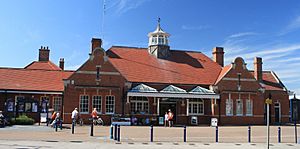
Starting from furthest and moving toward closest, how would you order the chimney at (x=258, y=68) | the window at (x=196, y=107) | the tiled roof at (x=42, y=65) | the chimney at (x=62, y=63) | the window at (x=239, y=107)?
the chimney at (x=62, y=63) → the tiled roof at (x=42, y=65) → the chimney at (x=258, y=68) → the window at (x=239, y=107) → the window at (x=196, y=107)

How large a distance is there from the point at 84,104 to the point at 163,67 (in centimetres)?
993

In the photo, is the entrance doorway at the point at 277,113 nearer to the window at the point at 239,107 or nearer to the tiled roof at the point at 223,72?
the window at the point at 239,107

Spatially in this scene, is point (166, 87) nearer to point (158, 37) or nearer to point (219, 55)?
point (158, 37)

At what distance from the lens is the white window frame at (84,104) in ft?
105

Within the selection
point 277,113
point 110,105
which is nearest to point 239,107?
point 277,113

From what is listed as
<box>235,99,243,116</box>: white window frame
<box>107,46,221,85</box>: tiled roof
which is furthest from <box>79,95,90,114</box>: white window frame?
<box>235,99,243,116</box>: white window frame

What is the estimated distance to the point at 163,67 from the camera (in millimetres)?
37250

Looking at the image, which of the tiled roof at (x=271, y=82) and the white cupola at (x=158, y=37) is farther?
the tiled roof at (x=271, y=82)

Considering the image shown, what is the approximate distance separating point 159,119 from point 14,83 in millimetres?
14533

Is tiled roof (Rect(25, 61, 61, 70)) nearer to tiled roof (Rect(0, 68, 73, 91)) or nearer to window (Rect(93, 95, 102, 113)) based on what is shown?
tiled roof (Rect(0, 68, 73, 91))

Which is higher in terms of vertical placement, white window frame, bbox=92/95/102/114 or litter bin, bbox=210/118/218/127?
white window frame, bbox=92/95/102/114

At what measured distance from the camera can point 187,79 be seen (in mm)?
36031

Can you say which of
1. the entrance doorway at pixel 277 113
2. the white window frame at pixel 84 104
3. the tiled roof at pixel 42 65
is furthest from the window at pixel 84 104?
the entrance doorway at pixel 277 113

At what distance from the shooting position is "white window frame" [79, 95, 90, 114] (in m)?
32.0
